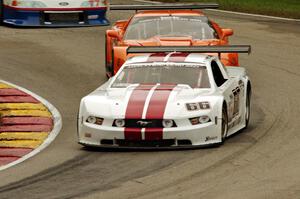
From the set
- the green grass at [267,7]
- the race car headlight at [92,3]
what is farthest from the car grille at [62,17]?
the green grass at [267,7]

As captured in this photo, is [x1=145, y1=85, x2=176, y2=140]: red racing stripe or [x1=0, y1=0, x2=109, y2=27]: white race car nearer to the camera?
[x1=145, y1=85, x2=176, y2=140]: red racing stripe

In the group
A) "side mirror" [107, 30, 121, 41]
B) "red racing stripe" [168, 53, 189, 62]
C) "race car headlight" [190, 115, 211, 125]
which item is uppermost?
"red racing stripe" [168, 53, 189, 62]

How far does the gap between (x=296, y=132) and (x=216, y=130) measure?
1599 millimetres

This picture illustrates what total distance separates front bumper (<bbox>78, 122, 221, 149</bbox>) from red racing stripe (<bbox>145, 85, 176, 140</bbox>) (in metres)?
0.06

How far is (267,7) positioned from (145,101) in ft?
63.5

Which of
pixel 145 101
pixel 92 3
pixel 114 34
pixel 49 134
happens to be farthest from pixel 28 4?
pixel 145 101

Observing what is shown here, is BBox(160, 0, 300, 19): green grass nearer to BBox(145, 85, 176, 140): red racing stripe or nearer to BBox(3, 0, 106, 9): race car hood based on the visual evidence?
BBox(3, 0, 106, 9): race car hood

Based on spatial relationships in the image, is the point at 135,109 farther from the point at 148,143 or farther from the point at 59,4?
the point at 59,4

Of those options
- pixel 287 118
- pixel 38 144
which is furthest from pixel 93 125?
pixel 287 118

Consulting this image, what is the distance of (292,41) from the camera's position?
26859mm

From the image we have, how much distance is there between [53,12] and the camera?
2792 cm

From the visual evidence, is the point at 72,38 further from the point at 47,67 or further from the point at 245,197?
the point at 245,197

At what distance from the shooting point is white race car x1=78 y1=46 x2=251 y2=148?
14625 millimetres

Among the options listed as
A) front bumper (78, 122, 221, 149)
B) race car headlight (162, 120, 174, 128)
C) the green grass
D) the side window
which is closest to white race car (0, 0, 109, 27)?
the green grass
